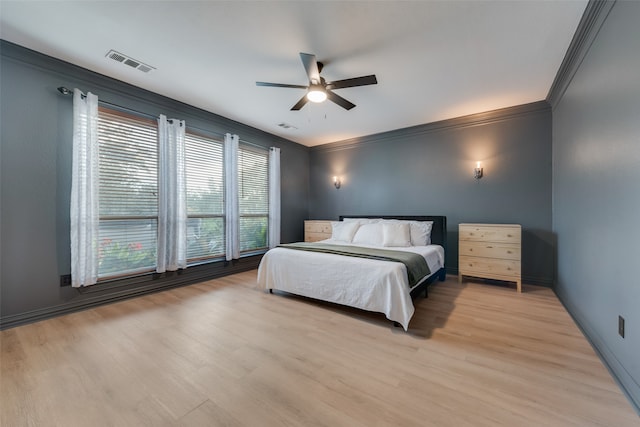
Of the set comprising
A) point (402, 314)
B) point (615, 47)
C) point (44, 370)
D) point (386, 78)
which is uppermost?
point (386, 78)

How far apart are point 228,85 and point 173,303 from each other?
2.81 m

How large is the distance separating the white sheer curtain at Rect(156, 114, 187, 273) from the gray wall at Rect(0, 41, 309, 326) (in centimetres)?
60

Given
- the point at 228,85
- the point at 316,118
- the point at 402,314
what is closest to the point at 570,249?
the point at 402,314

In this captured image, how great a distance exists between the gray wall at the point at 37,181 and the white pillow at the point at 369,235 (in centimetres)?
335

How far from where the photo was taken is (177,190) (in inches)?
136

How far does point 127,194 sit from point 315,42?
114 inches

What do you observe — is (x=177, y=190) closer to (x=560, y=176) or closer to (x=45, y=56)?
(x=45, y=56)

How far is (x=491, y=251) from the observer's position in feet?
11.3

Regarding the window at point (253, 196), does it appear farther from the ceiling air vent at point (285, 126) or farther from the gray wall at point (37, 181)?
the gray wall at point (37, 181)

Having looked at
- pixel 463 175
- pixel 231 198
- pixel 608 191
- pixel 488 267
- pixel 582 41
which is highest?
pixel 582 41

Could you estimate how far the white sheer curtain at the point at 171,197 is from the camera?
130 inches

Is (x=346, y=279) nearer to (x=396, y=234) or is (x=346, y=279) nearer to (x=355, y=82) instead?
(x=396, y=234)

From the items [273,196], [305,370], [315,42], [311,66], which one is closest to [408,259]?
[305,370]

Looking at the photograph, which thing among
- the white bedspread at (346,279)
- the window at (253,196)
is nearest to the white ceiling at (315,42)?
the window at (253,196)
